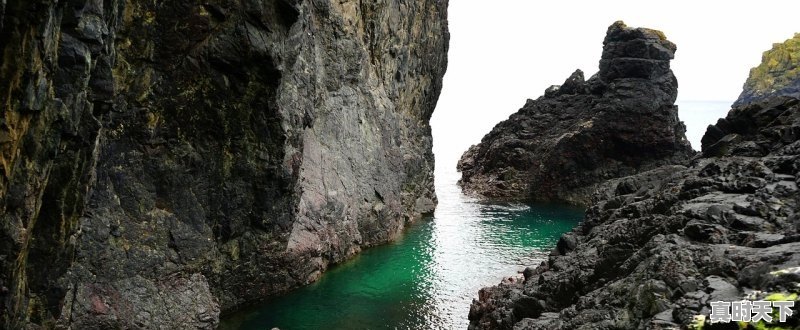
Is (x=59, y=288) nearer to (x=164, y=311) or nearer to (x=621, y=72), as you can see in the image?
(x=164, y=311)

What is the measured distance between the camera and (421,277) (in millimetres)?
40344

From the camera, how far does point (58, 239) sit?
63.6 ft

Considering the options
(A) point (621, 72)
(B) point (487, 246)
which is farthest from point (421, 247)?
(A) point (621, 72)

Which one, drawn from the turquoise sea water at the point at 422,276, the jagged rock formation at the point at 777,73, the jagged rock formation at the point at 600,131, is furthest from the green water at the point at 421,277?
the jagged rock formation at the point at 777,73

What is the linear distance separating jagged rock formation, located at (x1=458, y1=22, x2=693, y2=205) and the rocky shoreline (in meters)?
45.4

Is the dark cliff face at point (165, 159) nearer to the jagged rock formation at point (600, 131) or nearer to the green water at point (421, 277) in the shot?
the green water at point (421, 277)

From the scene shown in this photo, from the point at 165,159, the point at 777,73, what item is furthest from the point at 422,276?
the point at 777,73

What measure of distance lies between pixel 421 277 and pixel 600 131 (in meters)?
48.4

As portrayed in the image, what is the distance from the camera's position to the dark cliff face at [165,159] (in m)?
15.6

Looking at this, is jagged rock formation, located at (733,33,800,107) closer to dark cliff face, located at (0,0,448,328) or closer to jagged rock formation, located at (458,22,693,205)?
jagged rock formation, located at (458,22,693,205)

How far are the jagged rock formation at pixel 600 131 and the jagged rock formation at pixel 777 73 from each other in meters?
60.6

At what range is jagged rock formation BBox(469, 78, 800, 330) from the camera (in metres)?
14.3

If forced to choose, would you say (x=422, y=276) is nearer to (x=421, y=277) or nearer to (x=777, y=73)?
(x=421, y=277)

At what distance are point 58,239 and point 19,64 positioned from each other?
8673 millimetres
